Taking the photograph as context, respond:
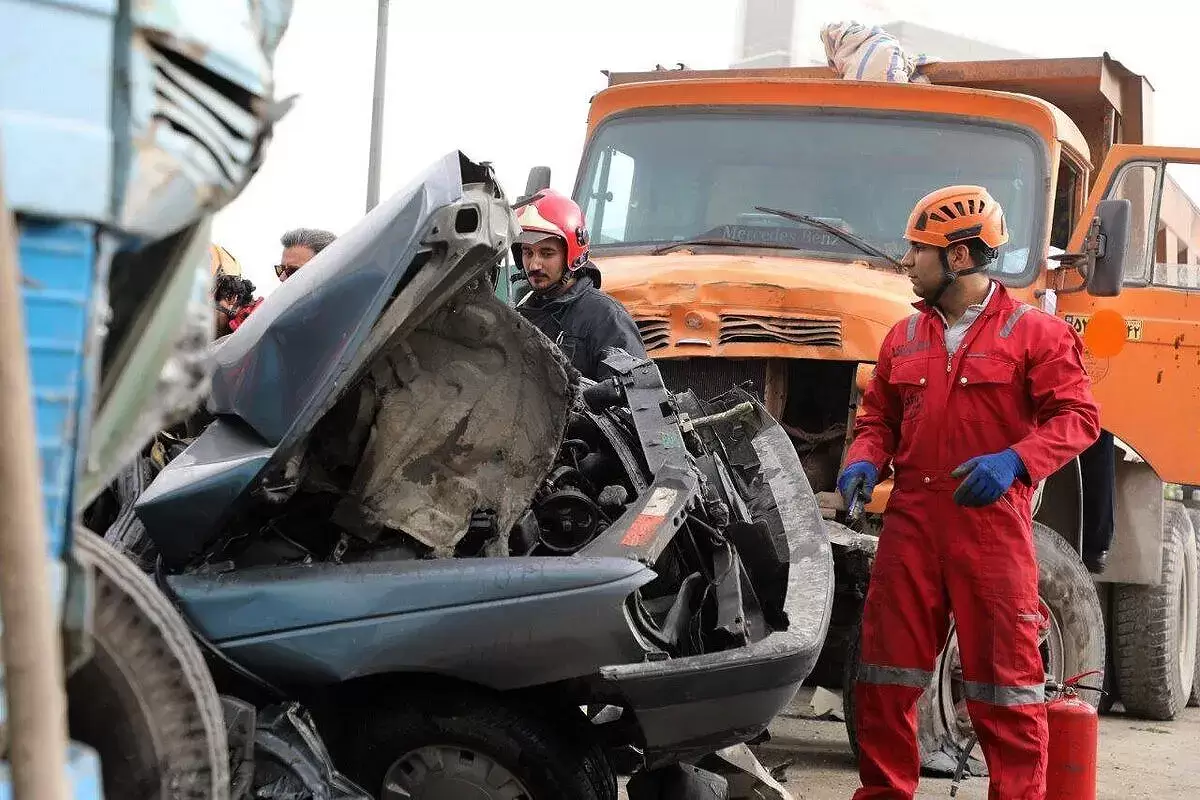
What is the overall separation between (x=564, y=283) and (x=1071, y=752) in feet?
7.94

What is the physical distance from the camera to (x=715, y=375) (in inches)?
242

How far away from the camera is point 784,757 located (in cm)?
595

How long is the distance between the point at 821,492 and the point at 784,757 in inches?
42.2

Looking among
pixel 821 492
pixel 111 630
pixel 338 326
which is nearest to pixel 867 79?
pixel 821 492

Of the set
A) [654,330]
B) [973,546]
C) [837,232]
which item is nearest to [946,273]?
[973,546]

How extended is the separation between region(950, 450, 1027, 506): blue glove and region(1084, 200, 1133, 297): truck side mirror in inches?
94.7

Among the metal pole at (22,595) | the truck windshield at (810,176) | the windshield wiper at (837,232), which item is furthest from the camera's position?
the truck windshield at (810,176)

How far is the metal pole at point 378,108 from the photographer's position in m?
14.8

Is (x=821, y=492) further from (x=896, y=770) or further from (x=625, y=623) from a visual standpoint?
(x=625, y=623)

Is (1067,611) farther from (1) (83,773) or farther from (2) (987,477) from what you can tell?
(1) (83,773)

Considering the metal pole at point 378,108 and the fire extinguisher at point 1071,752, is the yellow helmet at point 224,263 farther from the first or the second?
the metal pole at point 378,108

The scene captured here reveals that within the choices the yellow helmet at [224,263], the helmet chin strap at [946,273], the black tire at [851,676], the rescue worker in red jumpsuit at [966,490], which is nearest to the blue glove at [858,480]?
the rescue worker in red jumpsuit at [966,490]

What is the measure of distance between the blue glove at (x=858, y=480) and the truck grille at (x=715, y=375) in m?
1.35

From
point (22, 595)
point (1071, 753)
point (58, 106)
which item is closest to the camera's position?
point (22, 595)
